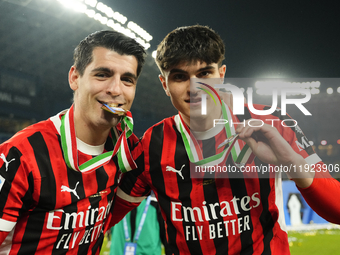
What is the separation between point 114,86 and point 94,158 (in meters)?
0.42

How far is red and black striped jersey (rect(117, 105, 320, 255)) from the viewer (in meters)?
1.36

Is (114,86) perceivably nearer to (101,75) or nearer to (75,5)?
(101,75)

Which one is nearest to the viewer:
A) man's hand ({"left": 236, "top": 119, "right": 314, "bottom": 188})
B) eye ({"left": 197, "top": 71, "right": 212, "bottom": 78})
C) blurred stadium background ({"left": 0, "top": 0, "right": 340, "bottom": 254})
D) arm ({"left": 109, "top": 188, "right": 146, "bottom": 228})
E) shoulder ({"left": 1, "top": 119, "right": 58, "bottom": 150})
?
man's hand ({"left": 236, "top": 119, "right": 314, "bottom": 188})

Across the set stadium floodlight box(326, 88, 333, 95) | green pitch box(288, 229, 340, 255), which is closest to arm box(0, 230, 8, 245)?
green pitch box(288, 229, 340, 255)

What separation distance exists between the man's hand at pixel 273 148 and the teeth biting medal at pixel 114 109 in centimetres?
66

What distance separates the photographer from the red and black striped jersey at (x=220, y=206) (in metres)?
1.36

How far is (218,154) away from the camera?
135 cm

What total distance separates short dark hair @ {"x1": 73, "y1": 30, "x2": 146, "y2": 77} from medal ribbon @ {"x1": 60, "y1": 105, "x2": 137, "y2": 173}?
0.32m

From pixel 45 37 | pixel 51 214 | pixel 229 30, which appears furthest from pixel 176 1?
pixel 51 214

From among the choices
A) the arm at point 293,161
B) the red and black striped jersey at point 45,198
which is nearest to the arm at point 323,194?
the arm at point 293,161

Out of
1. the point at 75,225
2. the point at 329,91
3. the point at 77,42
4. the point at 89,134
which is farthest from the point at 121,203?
the point at 329,91

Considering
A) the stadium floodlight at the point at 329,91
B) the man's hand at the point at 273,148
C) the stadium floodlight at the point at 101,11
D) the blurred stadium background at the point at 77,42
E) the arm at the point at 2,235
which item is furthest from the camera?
the stadium floodlight at the point at 329,91

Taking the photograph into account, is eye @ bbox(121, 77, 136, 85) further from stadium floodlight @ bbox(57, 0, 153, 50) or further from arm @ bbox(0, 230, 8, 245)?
stadium floodlight @ bbox(57, 0, 153, 50)

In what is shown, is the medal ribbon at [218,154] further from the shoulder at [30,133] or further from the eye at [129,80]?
the shoulder at [30,133]
